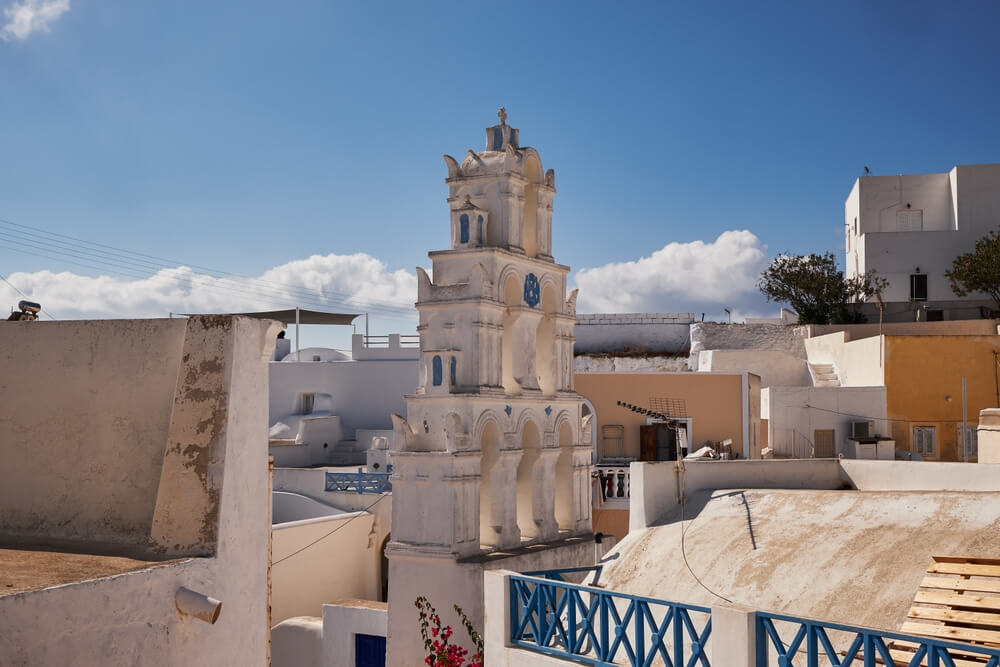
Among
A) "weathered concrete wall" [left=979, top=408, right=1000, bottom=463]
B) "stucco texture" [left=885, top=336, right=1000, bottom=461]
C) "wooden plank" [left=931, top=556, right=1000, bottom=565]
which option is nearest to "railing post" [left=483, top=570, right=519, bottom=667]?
"wooden plank" [left=931, top=556, right=1000, bottom=565]

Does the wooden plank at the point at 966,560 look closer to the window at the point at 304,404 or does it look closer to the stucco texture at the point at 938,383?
the stucco texture at the point at 938,383

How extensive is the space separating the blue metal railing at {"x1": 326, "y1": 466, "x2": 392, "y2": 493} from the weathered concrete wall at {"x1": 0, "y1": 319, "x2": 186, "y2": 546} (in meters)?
15.6

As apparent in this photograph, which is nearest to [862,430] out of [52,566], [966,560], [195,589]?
[966,560]

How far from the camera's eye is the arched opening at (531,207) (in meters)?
16.5

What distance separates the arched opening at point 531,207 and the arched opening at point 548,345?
0.67 metres

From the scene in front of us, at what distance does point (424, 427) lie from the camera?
49.8 ft

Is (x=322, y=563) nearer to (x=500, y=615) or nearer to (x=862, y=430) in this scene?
(x=862, y=430)

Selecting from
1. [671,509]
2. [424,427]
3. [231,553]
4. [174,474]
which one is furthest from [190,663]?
[424,427]

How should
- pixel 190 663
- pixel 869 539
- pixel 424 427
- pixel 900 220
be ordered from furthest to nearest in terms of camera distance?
pixel 900 220
pixel 424 427
pixel 869 539
pixel 190 663

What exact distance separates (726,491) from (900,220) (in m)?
25.4

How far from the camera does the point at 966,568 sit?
8.38m

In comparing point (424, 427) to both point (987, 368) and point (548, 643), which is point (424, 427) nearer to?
point (548, 643)

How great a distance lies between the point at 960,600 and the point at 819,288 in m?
25.5

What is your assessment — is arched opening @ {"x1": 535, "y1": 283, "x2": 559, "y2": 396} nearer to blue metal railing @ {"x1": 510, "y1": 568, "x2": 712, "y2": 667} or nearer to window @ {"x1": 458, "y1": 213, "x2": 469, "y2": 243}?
window @ {"x1": 458, "y1": 213, "x2": 469, "y2": 243}
